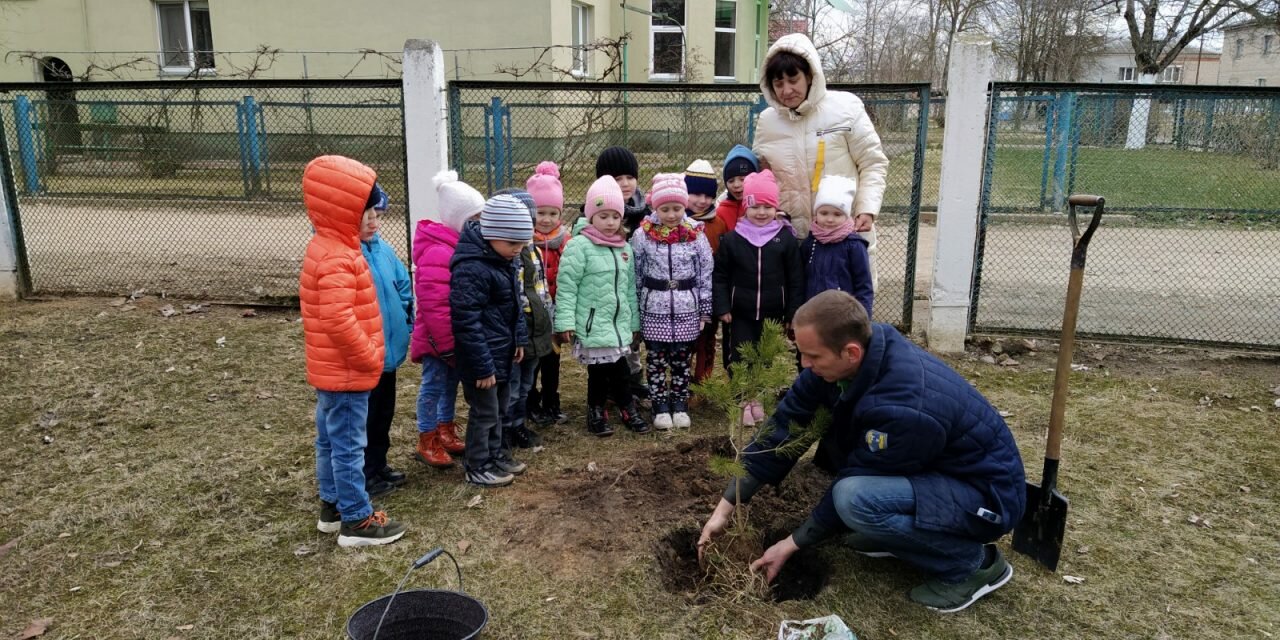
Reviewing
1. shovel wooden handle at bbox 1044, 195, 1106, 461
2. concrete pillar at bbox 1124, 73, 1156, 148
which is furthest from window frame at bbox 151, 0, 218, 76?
shovel wooden handle at bbox 1044, 195, 1106, 461

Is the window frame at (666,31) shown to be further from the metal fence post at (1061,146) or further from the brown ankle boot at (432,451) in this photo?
the brown ankle boot at (432,451)

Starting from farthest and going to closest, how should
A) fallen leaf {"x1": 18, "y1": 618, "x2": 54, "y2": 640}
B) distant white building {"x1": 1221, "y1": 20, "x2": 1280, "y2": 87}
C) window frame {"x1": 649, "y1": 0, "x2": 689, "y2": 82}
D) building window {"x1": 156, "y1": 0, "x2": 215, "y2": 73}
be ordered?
distant white building {"x1": 1221, "y1": 20, "x2": 1280, "y2": 87}
window frame {"x1": 649, "y1": 0, "x2": 689, "y2": 82}
building window {"x1": 156, "y1": 0, "x2": 215, "y2": 73}
fallen leaf {"x1": 18, "y1": 618, "x2": 54, "y2": 640}

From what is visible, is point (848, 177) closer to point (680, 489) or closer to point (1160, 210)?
point (680, 489)

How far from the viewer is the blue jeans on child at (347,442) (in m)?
3.44

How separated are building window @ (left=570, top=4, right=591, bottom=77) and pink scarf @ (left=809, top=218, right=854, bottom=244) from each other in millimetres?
12377

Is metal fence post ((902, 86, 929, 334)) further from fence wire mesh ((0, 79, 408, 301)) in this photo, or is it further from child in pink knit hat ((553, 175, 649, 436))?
fence wire mesh ((0, 79, 408, 301))

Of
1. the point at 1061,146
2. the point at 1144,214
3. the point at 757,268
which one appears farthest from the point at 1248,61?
the point at 757,268

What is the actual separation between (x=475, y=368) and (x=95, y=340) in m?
4.25

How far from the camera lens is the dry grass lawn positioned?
121 inches

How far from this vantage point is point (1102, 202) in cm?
338

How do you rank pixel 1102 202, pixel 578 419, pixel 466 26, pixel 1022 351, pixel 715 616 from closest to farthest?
pixel 715 616
pixel 1102 202
pixel 578 419
pixel 1022 351
pixel 466 26

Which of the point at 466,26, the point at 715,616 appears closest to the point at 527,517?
the point at 715,616

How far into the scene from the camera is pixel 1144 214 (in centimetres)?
730

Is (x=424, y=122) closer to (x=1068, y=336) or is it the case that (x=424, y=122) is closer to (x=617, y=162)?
(x=617, y=162)
